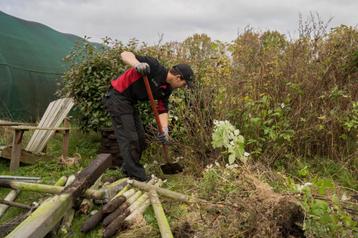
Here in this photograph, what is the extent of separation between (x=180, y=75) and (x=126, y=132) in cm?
87

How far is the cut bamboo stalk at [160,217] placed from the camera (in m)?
3.04

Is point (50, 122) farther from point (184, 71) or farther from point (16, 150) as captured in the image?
point (184, 71)

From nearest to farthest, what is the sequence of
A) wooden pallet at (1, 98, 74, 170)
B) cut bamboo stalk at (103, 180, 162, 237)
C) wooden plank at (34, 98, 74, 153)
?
cut bamboo stalk at (103, 180, 162, 237) → wooden pallet at (1, 98, 74, 170) → wooden plank at (34, 98, 74, 153)

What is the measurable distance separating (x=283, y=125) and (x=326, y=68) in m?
1.28

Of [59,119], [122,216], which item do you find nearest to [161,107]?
[59,119]

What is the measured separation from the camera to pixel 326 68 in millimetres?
5758

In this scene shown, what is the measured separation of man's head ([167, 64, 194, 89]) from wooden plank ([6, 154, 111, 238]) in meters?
1.31

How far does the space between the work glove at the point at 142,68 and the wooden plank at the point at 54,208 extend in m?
1.03

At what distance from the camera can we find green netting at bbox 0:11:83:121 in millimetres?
8266

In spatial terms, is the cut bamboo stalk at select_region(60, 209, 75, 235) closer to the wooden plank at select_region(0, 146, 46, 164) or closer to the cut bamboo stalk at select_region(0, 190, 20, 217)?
the cut bamboo stalk at select_region(0, 190, 20, 217)

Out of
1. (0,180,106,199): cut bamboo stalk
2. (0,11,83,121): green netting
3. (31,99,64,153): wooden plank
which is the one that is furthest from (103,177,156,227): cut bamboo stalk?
(0,11,83,121): green netting

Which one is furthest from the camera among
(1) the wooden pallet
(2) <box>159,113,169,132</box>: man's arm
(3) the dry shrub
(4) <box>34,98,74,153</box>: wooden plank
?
(4) <box>34,98,74,153</box>: wooden plank

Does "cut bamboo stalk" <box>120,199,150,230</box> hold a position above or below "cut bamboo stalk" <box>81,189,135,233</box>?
above

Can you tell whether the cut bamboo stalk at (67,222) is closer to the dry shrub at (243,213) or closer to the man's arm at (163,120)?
the dry shrub at (243,213)
